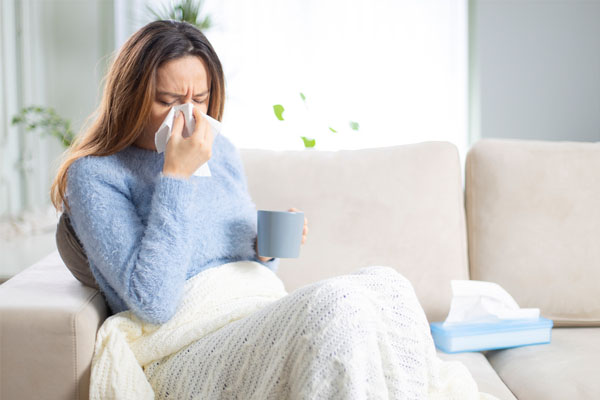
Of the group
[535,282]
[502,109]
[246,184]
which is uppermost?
[502,109]

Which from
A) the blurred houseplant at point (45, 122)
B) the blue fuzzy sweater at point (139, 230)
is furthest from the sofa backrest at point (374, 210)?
the blurred houseplant at point (45, 122)

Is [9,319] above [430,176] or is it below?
below

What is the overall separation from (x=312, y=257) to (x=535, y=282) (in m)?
0.63

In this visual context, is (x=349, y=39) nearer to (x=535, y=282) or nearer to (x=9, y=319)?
(x=535, y=282)

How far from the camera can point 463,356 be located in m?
1.41

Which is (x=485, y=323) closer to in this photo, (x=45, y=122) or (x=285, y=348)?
(x=285, y=348)

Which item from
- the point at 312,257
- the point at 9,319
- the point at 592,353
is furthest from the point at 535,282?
the point at 9,319

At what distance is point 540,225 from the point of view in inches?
63.7

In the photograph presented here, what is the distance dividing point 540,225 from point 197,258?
3.23ft

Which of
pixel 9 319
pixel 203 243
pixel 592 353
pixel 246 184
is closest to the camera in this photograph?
pixel 9 319

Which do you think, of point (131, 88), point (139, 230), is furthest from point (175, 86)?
point (139, 230)

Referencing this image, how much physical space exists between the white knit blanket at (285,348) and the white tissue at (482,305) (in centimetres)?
36

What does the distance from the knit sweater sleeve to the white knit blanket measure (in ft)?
0.21

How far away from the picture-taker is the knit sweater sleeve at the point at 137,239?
1067mm
